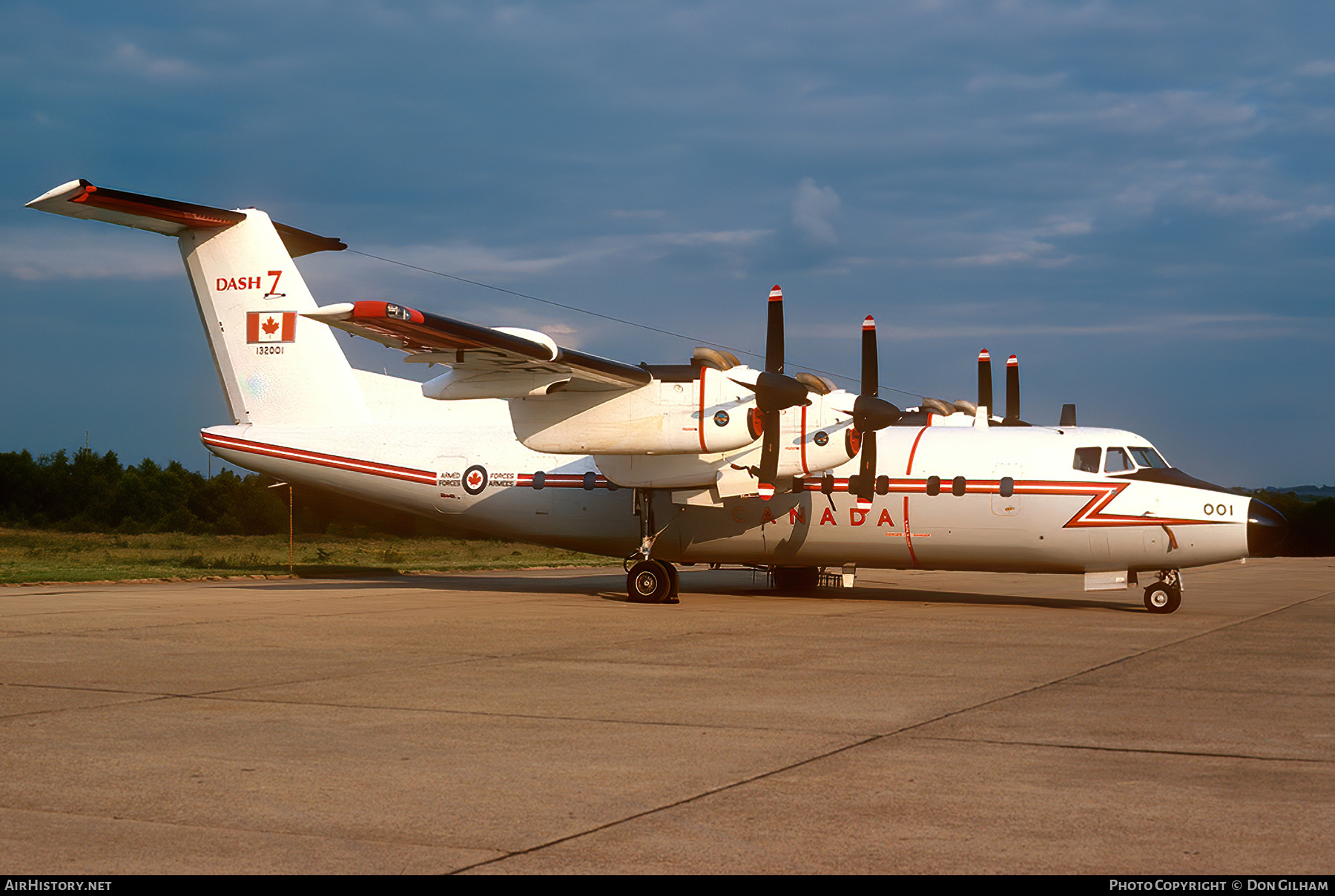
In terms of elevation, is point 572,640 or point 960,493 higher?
point 960,493

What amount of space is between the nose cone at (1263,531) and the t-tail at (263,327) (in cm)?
1576

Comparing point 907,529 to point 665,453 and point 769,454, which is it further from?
point 665,453

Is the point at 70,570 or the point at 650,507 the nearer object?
the point at 650,507

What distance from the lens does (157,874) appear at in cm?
451

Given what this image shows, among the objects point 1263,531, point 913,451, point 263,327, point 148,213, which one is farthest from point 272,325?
point 1263,531

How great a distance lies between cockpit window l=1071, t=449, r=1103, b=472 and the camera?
1852 centimetres

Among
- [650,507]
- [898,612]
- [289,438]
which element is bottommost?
[898,612]

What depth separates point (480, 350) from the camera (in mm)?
17344

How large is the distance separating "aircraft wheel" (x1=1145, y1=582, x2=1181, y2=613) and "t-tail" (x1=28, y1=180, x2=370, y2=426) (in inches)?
576

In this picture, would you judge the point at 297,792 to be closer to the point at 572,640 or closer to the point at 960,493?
the point at 572,640

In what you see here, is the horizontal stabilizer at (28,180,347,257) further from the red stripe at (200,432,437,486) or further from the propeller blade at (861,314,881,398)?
the propeller blade at (861,314,881,398)

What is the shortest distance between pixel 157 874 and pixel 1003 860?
3.48 meters

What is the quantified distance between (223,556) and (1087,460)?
102 feet
